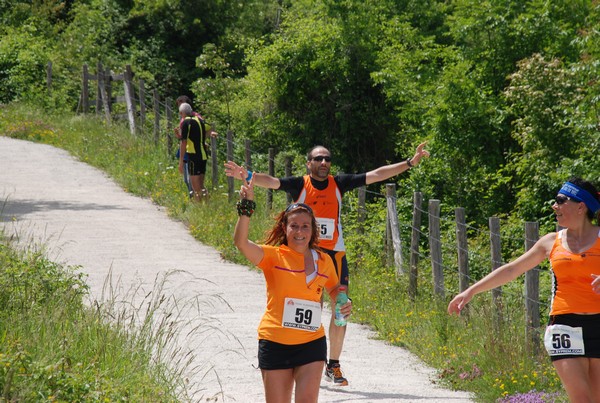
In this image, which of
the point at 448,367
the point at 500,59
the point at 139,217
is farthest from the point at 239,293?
the point at 500,59

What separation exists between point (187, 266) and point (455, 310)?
8563 millimetres

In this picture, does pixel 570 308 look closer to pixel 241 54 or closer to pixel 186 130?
pixel 186 130

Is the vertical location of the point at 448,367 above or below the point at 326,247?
below

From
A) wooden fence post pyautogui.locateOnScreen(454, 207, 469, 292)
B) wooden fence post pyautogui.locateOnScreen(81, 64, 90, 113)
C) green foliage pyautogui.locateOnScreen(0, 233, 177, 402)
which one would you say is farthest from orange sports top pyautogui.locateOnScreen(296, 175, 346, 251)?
wooden fence post pyautogui.locateOnScreen(81, 64, 90, 113)

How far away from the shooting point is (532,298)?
9688 mm

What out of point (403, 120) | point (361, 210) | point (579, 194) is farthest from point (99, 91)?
point (579, 194)

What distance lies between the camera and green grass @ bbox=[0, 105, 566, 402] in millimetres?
9094

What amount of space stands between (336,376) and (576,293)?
326 centimetres

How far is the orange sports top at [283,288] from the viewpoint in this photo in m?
6.37

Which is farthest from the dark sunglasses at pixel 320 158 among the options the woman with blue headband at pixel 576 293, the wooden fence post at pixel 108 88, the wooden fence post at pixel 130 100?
the wooden fence post at pixel 108 88

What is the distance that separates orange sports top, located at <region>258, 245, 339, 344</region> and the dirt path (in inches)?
65.1

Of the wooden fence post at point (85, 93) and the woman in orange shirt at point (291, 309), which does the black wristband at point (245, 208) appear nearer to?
the woman in orange shirt at point (291, 309)

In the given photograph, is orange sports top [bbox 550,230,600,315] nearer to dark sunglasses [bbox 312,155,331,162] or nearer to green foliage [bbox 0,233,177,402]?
green foliage [bbox 0,233,177,402]

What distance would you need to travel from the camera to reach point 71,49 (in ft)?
121
